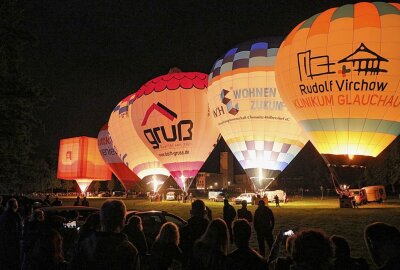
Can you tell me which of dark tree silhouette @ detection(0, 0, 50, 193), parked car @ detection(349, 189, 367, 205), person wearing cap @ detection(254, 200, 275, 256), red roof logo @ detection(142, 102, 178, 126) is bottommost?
person wearing cap @ detection(254, 200, 275, 256)

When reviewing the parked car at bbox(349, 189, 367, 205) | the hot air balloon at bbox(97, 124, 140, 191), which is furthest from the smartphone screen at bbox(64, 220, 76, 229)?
the hot air balloon at bbox(97, 124, 140, 191)

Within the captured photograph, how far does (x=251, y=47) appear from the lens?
2314 cm

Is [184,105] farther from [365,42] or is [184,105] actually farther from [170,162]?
[365,42]

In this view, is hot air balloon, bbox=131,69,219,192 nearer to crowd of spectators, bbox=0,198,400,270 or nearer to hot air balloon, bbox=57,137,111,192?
crowd of spectators, bbox=0,198,400,270

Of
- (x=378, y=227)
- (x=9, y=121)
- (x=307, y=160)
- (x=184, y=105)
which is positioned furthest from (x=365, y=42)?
(x=307, y=160)

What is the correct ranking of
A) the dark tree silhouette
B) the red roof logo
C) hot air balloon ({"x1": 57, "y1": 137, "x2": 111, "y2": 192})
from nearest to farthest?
the dark tree silhouette, the red roof logo, hot air balloon ({"x1": 57, "y1": 137, "x2": 111, "y2": 192})

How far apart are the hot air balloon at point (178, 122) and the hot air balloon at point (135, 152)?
476 centimetres

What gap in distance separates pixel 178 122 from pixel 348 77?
1098 centimetres

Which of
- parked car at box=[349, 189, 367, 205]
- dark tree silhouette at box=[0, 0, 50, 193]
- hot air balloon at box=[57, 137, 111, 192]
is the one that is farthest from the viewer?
hot air balloon at box=[57, 137, 111, 192]

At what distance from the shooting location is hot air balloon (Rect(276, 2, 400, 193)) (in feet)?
55.7

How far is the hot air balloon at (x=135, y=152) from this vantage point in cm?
3170

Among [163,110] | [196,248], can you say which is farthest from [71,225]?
[163,110]

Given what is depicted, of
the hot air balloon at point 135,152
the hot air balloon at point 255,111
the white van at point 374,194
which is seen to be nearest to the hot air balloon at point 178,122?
the hot air balloon at point 255,111

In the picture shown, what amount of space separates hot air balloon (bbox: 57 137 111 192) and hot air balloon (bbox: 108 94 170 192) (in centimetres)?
1296
